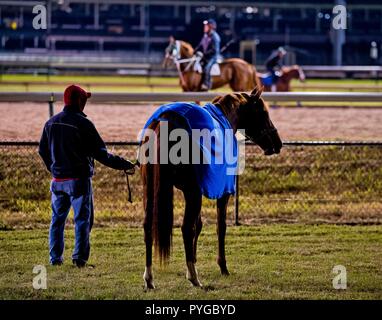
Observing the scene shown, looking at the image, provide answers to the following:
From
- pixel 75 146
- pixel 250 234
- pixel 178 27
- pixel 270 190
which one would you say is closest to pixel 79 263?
Answer: pixel 75 146

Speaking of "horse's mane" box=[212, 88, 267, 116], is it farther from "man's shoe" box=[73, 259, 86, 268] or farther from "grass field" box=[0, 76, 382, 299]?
"man's shoe" box=[73, 259, 86, 268]

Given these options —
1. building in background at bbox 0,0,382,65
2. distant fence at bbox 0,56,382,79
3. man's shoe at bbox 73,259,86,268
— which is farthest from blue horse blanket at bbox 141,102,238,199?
building in background at bbox 0,0,382,65

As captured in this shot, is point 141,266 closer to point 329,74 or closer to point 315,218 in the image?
point 315,218

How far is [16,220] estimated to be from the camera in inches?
442

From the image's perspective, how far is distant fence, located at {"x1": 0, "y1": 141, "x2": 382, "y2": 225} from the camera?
11617 millimetres

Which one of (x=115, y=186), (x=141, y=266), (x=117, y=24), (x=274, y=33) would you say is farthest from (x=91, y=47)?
(x=141, y=266)

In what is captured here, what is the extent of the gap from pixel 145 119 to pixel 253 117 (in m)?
10.4

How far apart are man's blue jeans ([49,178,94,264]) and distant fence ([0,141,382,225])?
2337 millimetres

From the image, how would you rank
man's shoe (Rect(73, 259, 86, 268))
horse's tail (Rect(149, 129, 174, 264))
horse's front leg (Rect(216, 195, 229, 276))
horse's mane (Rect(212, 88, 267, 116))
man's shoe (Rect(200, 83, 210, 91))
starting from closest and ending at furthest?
horse's tail (Rect(149, 129, 174, 264)) → horse's front leg (Rect(216, 195, 229, 276)) → horse's mane (Rect(212, 88, 267, 116)) → man's shoe (Rect(73, 259, 86, 268)) → man's shoe (Rect(200, 83, 210, 91))

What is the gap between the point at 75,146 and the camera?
8.18 meters

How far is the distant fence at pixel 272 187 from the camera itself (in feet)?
38.1

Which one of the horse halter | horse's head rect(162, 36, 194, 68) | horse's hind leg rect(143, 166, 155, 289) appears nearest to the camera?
horse's hind leg rect(143, 166, 155, 289)

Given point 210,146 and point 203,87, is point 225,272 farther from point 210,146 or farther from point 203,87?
point 203,87

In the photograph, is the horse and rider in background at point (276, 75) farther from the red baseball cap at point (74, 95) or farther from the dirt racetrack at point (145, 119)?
the red baseball cap at point (74, 95)
